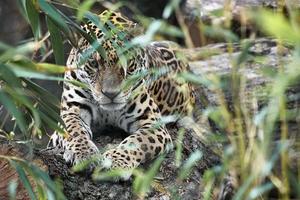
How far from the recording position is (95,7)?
33.9ft

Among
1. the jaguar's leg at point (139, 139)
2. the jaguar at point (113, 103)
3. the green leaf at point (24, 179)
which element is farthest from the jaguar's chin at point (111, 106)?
the green leaf at point (24, 179)

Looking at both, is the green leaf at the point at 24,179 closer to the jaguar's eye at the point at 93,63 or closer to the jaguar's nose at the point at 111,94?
the jaguar's nose at the point at 111,94

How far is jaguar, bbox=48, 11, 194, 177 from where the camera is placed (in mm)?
6180

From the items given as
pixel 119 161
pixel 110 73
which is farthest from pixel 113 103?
pixel 119 161

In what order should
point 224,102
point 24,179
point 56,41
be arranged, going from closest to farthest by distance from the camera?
point 224,102
point 24,179
point 56,41

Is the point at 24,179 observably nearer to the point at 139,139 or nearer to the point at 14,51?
the point at 14,51

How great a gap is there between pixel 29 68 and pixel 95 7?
240 inches

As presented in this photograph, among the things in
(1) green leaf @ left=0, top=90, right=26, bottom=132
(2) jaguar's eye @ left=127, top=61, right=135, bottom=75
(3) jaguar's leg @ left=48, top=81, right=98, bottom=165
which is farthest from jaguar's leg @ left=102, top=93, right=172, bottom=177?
(1) green leaf @ left=0, top=90, right=26, bottom=132

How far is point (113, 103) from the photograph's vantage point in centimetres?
638

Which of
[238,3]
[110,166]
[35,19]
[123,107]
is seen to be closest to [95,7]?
[238,3]

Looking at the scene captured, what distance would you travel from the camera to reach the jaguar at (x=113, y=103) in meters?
6.18

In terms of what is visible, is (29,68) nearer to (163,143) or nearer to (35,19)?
(35,19)

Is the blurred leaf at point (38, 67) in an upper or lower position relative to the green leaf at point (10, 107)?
upper

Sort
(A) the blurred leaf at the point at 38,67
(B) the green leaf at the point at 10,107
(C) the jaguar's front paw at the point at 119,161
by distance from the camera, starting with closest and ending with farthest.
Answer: (A) the blurred leaf at the point at 38,67
(B) the green leaf at the point at 10,107
(C) the jaguar's front paw at the point at 119,161
